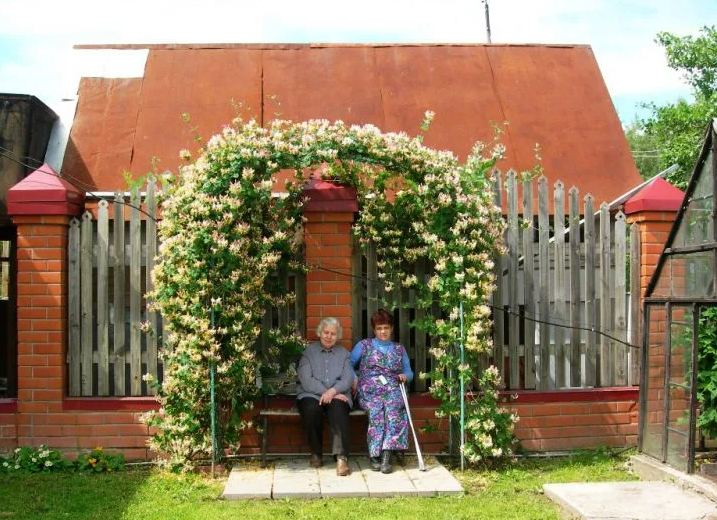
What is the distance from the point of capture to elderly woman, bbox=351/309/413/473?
645 cm

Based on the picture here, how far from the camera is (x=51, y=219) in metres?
6.83

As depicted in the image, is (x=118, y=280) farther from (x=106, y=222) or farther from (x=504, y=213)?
(x=504, y=213)

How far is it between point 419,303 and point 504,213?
142 cm

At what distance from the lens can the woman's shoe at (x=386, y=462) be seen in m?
6.36

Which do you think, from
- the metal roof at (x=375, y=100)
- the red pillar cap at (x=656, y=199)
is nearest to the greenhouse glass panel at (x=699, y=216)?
the red pillar cap at (x=656, y=199)

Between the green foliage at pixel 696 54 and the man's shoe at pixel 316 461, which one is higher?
the green foliage at pixel 696 54

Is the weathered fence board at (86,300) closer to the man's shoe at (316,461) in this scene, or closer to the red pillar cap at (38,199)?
the red pillar cap at (38,199)

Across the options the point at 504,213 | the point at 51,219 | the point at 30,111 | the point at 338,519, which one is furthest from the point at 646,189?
the point at 30,111

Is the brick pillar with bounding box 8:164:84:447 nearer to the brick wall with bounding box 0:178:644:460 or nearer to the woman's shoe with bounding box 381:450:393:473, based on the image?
the brick wall with bounding box 0:178:644:460

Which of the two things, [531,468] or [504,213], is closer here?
[531,468]

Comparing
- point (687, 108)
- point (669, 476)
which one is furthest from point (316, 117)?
point (687, 108)

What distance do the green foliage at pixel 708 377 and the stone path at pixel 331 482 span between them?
78.9 inches

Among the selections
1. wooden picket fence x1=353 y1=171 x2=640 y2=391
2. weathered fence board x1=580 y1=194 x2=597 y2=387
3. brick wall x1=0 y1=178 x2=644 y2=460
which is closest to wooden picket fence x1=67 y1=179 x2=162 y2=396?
brick wall x1=0 y1=178 x2=644 y2=460

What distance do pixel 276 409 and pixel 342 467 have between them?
90cm
